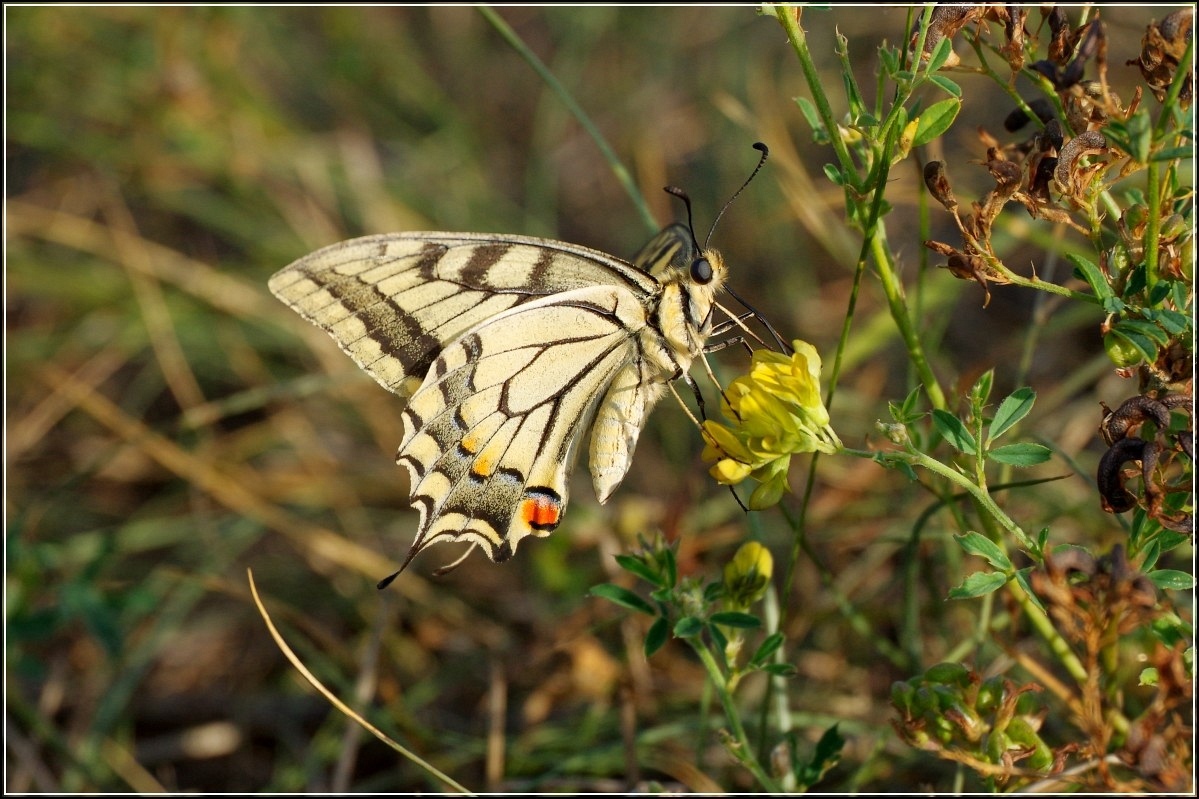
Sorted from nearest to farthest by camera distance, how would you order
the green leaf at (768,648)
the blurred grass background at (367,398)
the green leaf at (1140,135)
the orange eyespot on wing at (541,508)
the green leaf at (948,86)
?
the green leaf at (1140,135)
the green leaf at (948,86)
the green leaf at (768,648)
the orange eyespot on wing at (541,508)
the blurred grass background at (367,398)

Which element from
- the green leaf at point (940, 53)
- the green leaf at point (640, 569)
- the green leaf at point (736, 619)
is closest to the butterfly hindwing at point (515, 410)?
the green leaf at point (640, 569)

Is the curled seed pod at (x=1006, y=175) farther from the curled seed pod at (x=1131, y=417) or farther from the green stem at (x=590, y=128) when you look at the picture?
the green stem at (x=590, y=128)

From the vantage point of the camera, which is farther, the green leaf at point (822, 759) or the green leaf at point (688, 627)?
the green leaf at point (822, 759)

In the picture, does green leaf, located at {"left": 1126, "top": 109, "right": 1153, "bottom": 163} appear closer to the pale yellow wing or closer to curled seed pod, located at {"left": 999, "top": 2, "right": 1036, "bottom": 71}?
curled seed pod, located at {"left": 999, "top": 2, "right": 1036, "bottom": 71}

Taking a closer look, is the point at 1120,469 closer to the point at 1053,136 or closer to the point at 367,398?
the point at 1053,136

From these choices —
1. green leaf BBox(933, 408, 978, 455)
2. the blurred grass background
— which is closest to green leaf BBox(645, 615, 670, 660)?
the blurred grass background

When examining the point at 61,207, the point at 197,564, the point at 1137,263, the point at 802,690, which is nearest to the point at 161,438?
the point at 197,564

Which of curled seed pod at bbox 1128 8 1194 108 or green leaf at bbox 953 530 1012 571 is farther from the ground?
curled seed pod at bbox 1128 8 1194 108

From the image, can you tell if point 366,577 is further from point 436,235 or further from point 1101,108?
Answer: point 1101,108
